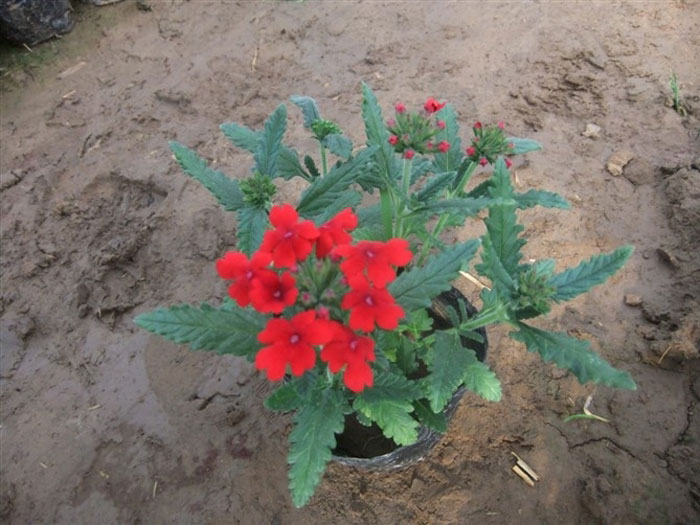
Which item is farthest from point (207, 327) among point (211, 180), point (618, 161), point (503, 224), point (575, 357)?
point (618, 161)

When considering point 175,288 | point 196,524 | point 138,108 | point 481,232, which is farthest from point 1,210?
point 481,232

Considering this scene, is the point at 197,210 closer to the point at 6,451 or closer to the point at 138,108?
the point at 138,108

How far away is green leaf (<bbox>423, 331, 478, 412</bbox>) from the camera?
1.61m

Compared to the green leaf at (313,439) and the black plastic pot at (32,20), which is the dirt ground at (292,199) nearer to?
the black plastic pot at (32,20)

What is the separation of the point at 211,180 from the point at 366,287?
0.86 metres

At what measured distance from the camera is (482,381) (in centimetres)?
171

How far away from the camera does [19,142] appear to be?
4.04 meters

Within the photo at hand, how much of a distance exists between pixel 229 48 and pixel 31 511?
3.34 m

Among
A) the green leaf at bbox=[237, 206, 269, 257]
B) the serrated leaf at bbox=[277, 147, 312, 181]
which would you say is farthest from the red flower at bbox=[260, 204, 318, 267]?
the serrated leaf at bbox=[277, 147, 312, 181]

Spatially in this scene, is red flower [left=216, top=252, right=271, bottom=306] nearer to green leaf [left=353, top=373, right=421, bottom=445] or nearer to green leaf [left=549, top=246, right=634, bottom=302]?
green leaf [left=353, top=373, right=421, bottom=445]

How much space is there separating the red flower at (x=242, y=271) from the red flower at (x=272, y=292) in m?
0.03

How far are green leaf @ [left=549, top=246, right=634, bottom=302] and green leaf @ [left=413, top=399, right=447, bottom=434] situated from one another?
0.56m

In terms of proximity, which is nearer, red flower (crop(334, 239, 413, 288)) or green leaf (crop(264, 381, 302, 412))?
red flower (crop(334, 239, 413, 288))

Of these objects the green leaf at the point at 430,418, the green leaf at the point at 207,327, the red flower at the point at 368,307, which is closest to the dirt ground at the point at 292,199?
the green leaf at the point at 430,418
